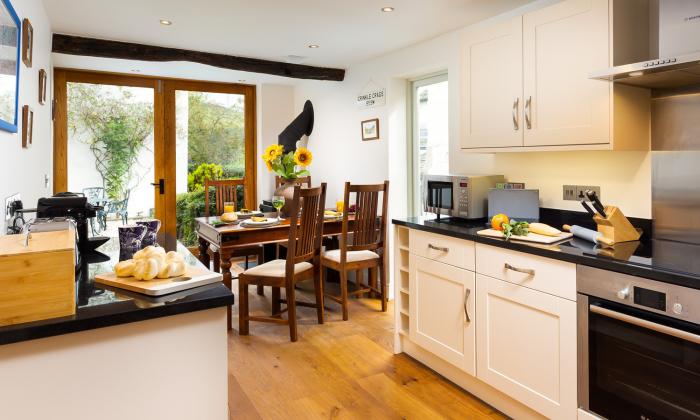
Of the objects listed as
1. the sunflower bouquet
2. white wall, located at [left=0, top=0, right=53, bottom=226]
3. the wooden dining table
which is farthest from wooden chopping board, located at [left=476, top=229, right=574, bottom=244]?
white wall, located at [left=0, top=0, right=53, bottom=226]

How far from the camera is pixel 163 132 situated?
5504 millimetres

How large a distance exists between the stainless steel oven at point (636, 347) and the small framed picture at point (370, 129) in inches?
110

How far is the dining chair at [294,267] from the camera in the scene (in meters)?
3.19

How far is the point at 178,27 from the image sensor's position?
3.51 metres

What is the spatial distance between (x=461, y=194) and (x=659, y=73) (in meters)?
1.17

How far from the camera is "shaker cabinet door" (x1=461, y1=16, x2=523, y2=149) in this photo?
97.6 inches

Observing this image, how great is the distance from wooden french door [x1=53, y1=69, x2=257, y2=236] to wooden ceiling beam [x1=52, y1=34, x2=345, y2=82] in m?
1.48

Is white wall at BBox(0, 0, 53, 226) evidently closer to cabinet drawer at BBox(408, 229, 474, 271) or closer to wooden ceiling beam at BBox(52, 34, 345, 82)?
wooden ceiling beam at BBox(52, 34, 345, 82)

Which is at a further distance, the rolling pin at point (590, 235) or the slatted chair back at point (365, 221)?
the slatted chair back at point (365, 221)

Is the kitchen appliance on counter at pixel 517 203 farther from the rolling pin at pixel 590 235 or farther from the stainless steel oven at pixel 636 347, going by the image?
the stainless steel oven at pixel 636 347

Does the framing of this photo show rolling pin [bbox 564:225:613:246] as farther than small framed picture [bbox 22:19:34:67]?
No

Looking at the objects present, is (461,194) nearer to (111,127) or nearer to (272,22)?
(272,22)

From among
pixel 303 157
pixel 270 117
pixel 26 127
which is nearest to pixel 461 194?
pixel 303 157

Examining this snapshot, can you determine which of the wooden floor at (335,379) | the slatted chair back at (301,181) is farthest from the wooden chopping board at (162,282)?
the slatted chair back at (301,181)
